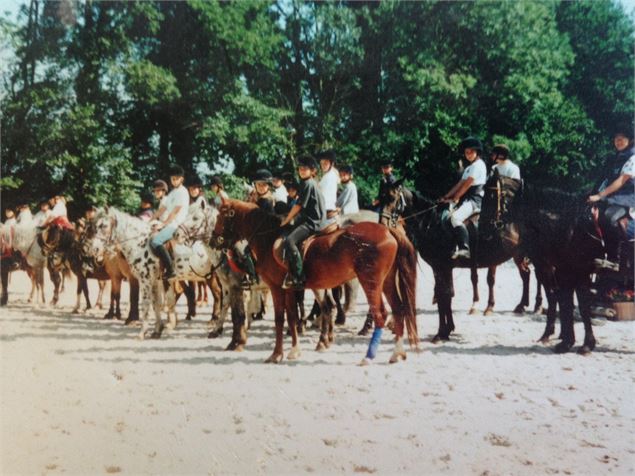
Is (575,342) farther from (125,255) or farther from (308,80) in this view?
(125,255)

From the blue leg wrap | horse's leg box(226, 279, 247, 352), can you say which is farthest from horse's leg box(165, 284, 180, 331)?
the blue leg wrap

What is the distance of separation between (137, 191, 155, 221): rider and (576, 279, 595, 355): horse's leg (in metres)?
7.17

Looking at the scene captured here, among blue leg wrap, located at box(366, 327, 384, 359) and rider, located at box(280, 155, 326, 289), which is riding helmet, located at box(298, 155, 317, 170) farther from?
blue leg wrap, located at box(366, 327, 384, 359)

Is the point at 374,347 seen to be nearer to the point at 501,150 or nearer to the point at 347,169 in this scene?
the point at 501,150

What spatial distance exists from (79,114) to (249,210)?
2.60 meters

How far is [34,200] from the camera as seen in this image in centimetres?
855

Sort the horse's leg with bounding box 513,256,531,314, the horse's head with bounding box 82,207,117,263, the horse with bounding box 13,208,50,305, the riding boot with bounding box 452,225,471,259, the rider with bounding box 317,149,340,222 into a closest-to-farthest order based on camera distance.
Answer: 1. the rider with bounding box 317,149,340,222
2. the riding boot with bounding box 452,225,471,259
3. the horse's head with bounding box 82,207,117,263
4. the horse's leg with bounding box 513,256,531,314
5. the horse with bounding box 13,208,50,305

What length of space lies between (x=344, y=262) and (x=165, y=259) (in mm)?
3954

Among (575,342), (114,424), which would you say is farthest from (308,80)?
(114,424)

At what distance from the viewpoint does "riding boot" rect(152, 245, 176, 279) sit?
35.1 feet

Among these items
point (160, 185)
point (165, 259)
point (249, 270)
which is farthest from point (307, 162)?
point (165, 259)

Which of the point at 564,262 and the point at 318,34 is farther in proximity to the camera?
the point at 318,34

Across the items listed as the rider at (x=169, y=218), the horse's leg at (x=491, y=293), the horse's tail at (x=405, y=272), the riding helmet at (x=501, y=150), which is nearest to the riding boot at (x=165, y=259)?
the rider at (x=169, y=218)

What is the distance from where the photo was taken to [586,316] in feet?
28.2
